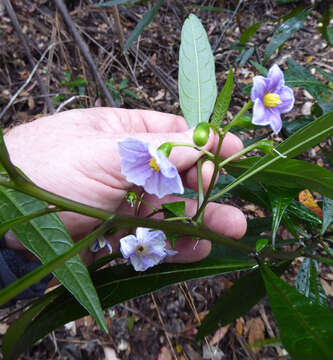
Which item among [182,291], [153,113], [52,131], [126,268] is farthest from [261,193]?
[182,291]

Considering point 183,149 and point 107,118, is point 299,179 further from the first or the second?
point 107,118

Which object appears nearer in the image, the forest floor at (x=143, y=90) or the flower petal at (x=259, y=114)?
the flower petal at (x=259, y=114)

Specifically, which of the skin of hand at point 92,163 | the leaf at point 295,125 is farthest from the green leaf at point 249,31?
the skin of hand at point 92,163

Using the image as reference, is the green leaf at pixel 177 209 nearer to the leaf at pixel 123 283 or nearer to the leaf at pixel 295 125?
the leaf at pixel 123 283

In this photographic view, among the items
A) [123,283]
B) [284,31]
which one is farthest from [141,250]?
[284,31]

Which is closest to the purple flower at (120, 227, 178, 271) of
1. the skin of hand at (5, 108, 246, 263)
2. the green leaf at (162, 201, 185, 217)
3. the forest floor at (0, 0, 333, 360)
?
the green leaf at (162, 201, 185, 217)
